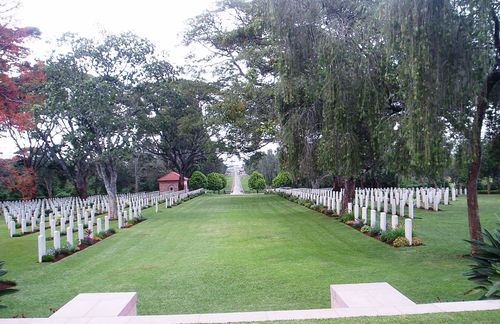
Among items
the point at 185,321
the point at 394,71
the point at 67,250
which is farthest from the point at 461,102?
the point at 67,250

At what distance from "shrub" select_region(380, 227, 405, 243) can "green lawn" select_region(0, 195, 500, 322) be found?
0.22 metres

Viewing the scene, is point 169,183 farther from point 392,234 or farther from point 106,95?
point 392,234

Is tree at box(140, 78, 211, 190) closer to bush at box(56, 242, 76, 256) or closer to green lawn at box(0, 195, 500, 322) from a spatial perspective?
green lawn at box(0, 195, 500, 322)

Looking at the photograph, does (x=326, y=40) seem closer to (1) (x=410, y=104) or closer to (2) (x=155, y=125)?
(1) (x=410, y=104)

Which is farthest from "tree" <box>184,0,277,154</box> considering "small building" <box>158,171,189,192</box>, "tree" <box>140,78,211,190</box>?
"small building" <box>158,171,189,192</box>

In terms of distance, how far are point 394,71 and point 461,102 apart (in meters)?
2.31

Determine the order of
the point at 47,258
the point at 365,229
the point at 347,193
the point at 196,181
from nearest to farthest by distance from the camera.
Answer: the point at 47,258
the point at 365,229
the point at 347,193
the point at 196,181

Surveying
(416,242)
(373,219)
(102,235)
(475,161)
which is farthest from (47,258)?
(475,161)

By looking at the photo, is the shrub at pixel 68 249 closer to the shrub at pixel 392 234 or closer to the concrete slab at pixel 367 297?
the shrub at pixel 392 234

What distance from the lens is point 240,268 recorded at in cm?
1072

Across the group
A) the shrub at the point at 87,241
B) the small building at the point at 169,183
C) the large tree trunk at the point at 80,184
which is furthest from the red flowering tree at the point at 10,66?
the small building at the point at 169,183

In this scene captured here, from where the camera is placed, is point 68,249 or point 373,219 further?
point 373,219

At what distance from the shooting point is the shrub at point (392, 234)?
13617 millimetres

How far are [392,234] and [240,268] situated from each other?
5.39m
